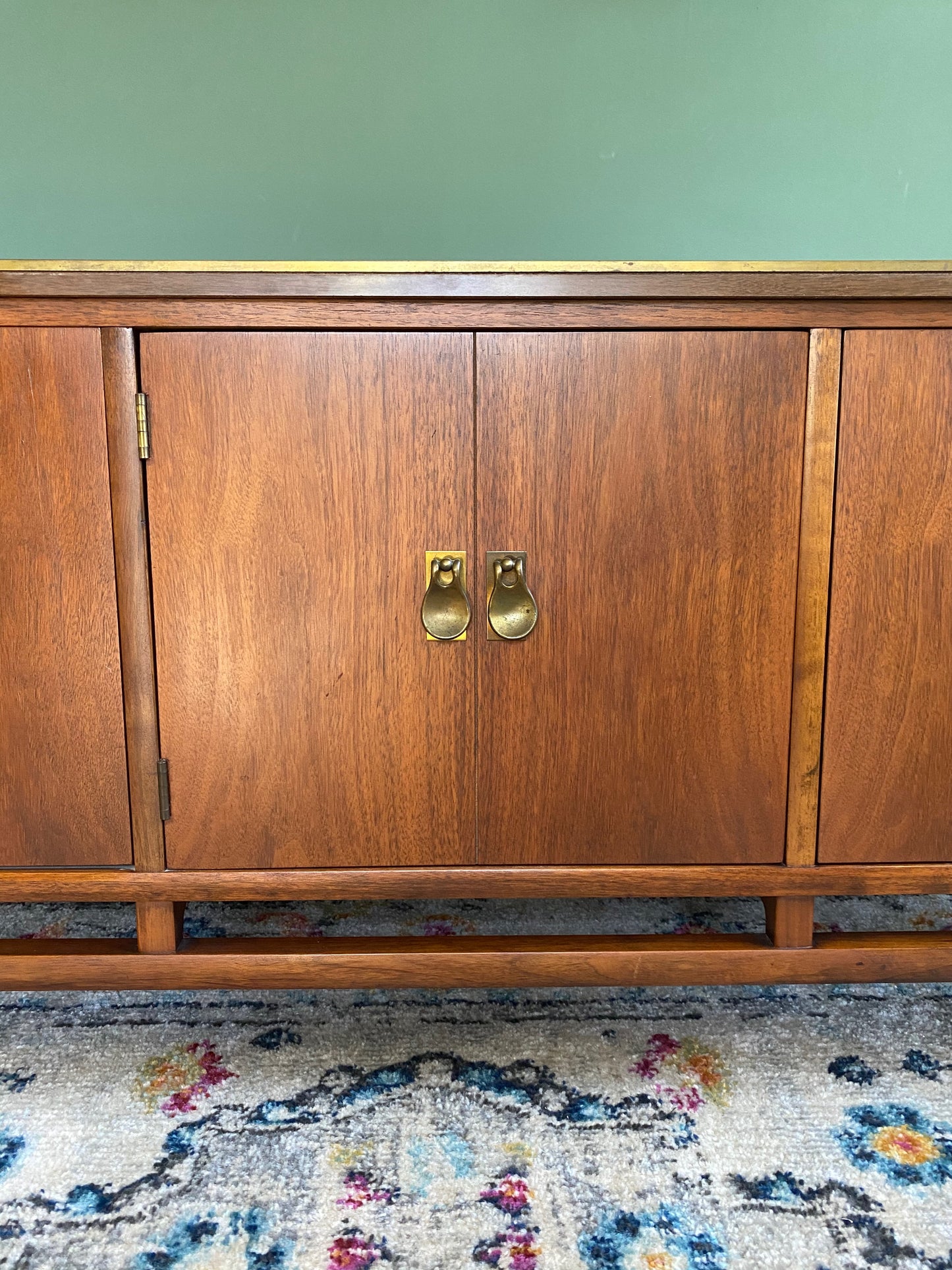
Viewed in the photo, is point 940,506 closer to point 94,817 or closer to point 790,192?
point 790,192

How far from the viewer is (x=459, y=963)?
2.30ft

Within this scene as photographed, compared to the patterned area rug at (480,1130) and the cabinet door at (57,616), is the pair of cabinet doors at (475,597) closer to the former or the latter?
the cabinet door at (57,616)

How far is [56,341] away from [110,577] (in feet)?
0.66

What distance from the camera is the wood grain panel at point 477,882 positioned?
2.30ft

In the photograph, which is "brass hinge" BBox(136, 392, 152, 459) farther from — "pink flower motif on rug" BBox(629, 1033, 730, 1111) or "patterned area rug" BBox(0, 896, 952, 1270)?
"pink flower motif on rug" BBox(629, 1033, 730, 1111)

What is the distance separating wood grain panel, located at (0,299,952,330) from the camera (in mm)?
637

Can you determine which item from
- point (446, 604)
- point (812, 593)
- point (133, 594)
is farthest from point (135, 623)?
point (812, 593)

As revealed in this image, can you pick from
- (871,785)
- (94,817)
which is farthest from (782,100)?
(94,817)

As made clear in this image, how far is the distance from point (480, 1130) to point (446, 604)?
1.46 feet

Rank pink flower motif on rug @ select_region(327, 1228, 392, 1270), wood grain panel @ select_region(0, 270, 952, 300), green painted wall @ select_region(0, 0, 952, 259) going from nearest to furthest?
pink flower motif on rug @ select_region(327, 1228, 392, 1270)
wood grain panel @ select_region(0, 270, 952, 300)
green painted wall @ select_region(0, 0, 952, 259)

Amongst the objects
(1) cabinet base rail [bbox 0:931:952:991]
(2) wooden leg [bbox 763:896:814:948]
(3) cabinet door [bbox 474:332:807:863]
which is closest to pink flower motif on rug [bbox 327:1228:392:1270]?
(1) cabinet base rail [bbox 0:931:952:991]

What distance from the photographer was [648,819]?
70cm

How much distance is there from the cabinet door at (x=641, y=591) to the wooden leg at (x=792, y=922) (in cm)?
5

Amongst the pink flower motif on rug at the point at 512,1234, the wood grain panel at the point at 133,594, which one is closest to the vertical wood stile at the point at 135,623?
the wood grain panel at the point at 133,594
